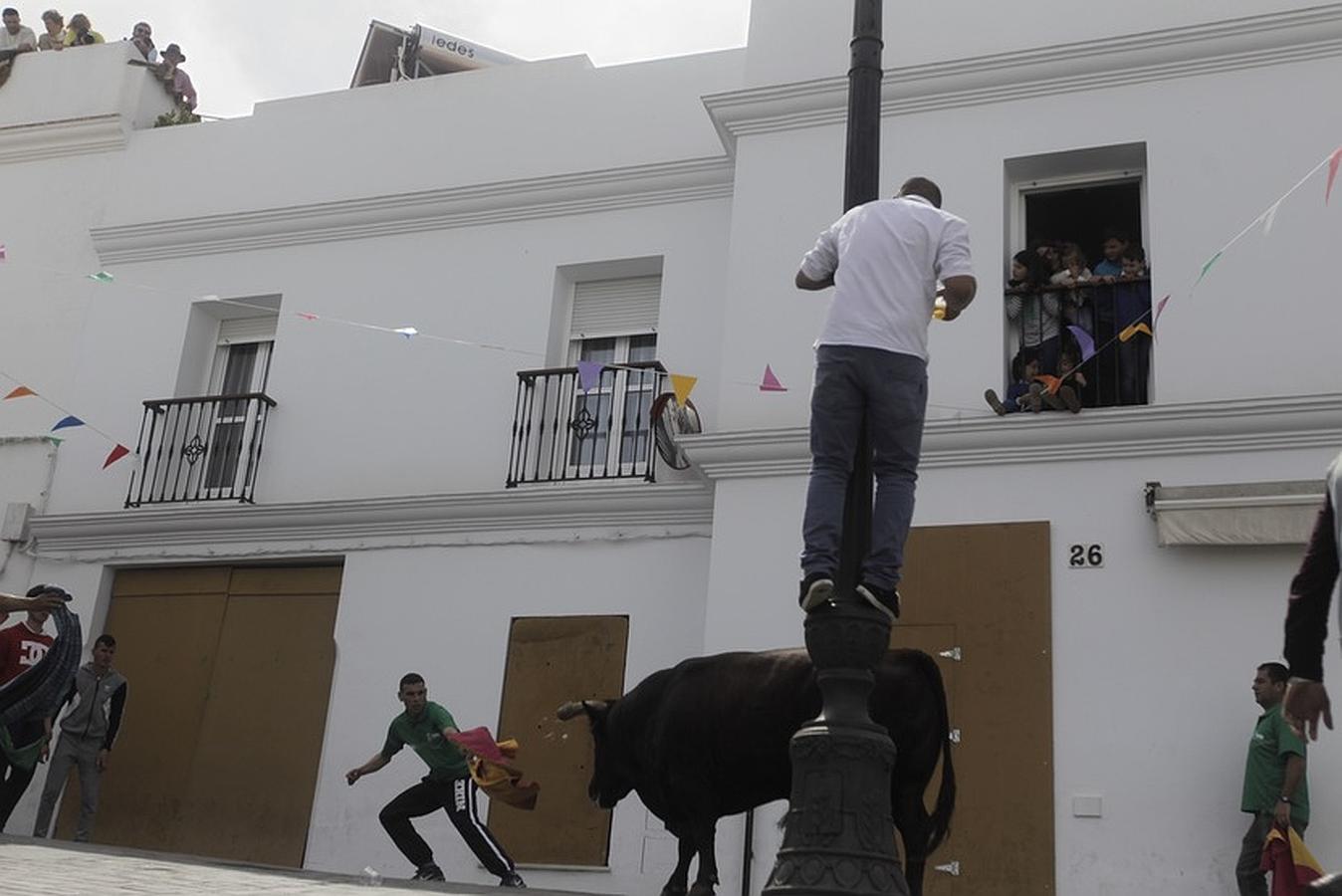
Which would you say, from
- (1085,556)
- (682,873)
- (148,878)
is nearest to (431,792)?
(682,873)

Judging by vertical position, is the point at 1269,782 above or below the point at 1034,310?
below

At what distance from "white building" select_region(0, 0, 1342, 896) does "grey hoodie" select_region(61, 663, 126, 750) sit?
2.88 ft

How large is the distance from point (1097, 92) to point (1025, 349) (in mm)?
2032

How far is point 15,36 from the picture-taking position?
54.6 feet

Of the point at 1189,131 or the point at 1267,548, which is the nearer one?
the point at 1267,548

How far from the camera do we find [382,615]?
12.6 meters

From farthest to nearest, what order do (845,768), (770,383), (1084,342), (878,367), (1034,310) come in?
(770,383) < (1034,310) < (1084,342) < (878,367) < (845,768)

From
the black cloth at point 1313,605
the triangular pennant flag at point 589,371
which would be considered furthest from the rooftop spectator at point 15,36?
the black cloth at point 1313,605

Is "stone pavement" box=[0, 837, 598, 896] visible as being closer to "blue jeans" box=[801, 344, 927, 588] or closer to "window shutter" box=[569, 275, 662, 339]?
"blue jeans" box=[801, 344, 927, 588]

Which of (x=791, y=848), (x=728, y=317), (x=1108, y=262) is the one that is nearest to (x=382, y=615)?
(x=728, y=317)

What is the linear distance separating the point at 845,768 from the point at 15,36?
14951 mm

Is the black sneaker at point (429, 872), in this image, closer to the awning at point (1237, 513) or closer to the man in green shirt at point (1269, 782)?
the man in green shirt at point (1269, 782)

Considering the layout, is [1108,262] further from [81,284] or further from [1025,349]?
[81,284]

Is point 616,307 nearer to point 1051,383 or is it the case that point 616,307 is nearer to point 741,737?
point 1051,383
